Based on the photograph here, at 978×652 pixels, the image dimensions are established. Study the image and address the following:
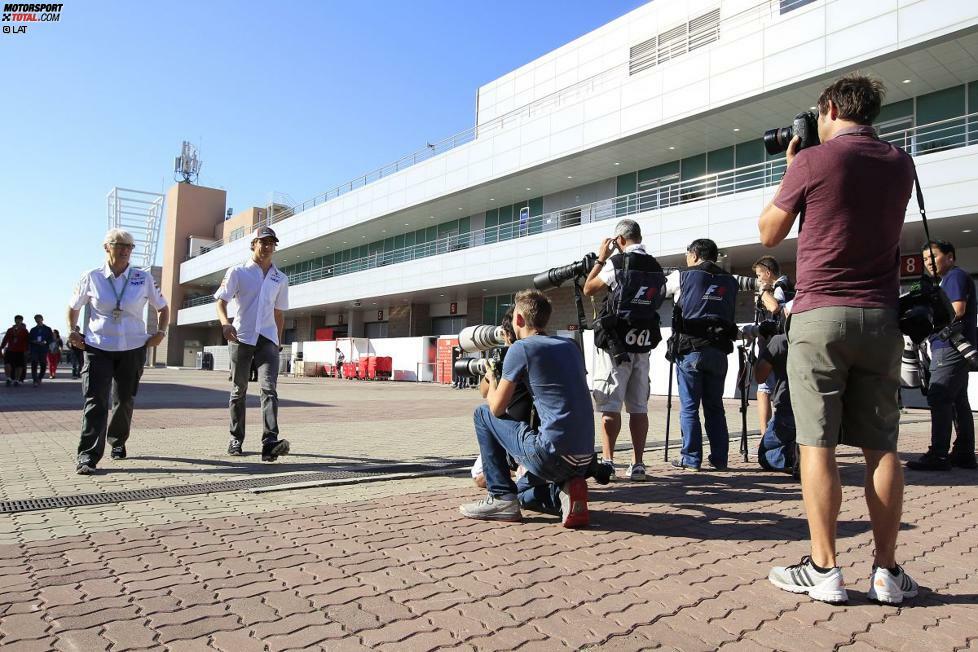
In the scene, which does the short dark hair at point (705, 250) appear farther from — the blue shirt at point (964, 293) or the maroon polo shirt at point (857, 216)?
the maroon polo shirt at point (857, 216)

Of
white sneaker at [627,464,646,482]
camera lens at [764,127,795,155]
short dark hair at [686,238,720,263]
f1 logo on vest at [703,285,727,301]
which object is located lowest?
white sneaker at [627,464,646,482]

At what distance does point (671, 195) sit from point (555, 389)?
22516 millimetres

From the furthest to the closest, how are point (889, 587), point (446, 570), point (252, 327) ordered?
1. point (252, 327)
2. point (446, 570)
3. point (889, 587)

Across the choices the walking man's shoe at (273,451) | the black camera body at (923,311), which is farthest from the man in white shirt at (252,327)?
the black camera body at (923,311)

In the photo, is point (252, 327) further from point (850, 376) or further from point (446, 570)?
point (850, 376)

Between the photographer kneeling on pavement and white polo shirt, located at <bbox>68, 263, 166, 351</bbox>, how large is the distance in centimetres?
342

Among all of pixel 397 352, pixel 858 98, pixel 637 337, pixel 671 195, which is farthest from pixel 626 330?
pixel 397 352

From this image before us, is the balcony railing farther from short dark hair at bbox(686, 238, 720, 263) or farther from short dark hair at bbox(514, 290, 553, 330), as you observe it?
short dark hair at bbox(514, 290, 553, 330)

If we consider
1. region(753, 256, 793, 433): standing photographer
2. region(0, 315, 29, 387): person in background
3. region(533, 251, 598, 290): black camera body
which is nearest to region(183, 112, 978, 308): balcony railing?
region(753, 256, 793, 433): standing photographer

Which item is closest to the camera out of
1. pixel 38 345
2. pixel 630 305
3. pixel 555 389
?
pixel 555 389

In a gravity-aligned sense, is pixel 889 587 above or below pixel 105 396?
below

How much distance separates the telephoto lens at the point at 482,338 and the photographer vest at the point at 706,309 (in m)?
1.84

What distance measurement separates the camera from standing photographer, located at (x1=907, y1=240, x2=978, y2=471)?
521 cm

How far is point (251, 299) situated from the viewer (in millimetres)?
5949
